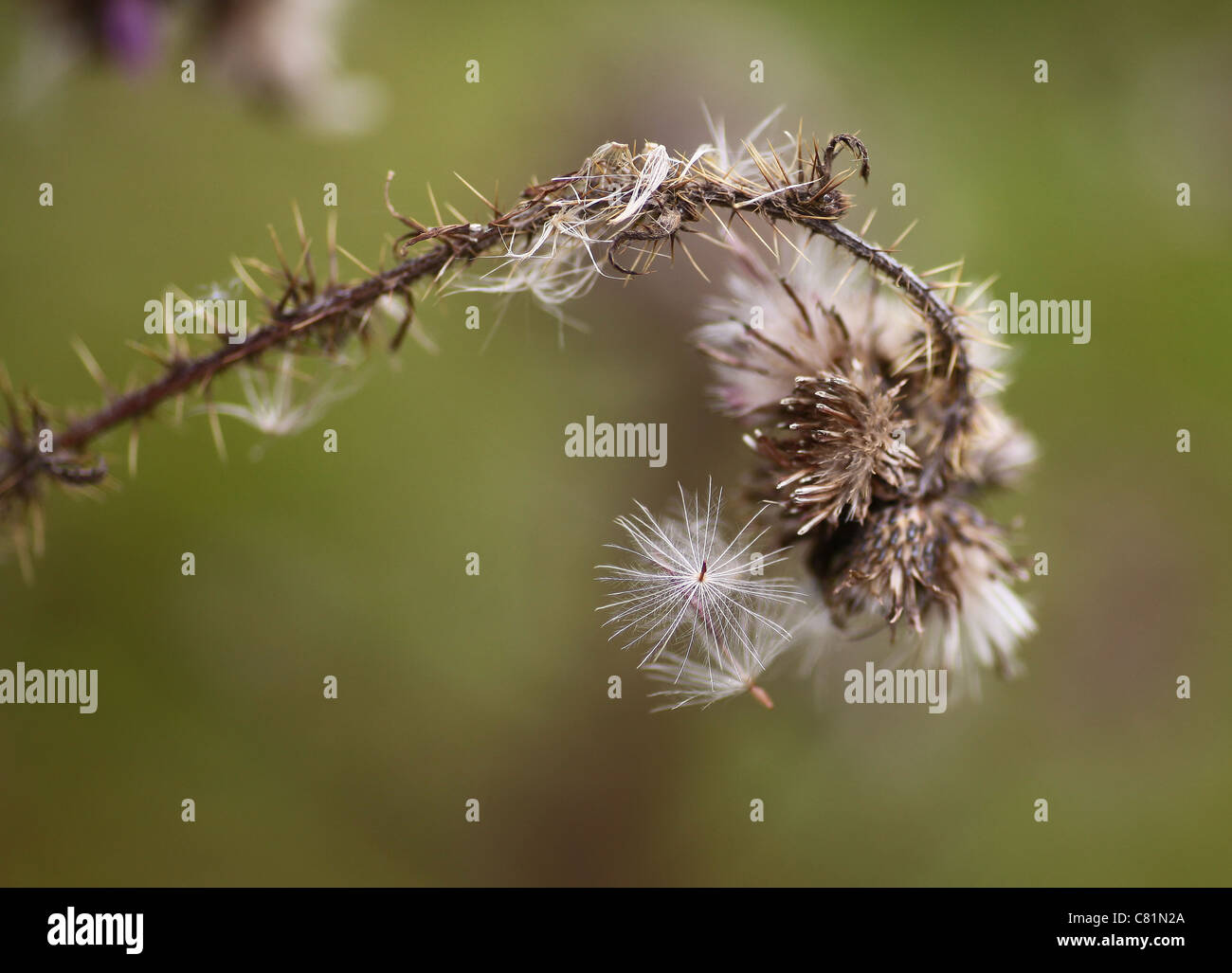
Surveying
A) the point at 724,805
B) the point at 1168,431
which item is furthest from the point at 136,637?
the point at 1168,431

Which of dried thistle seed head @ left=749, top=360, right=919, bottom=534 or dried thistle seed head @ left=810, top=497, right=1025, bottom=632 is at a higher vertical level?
dried thistle seed head @ left=749, top=360, right=919, bottom=534

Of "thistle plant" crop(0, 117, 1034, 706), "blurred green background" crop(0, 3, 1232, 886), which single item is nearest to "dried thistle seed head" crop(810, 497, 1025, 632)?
"thistle plant" crop(0, 117, 1034, 706)

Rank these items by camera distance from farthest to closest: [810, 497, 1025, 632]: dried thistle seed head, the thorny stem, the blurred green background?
the blurred green background < [810, 497, 1025, 632]: dried thistle seed head < the thorny stem

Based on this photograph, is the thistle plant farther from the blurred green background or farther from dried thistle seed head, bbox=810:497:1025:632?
the blurred green background

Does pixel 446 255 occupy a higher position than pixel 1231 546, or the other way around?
pixel 446 255

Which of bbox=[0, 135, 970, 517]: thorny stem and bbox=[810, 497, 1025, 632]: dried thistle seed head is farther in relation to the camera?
bbox=[810, 497, 1025, 632]: dried thistle seed head

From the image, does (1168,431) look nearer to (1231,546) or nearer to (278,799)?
(1231,546)
